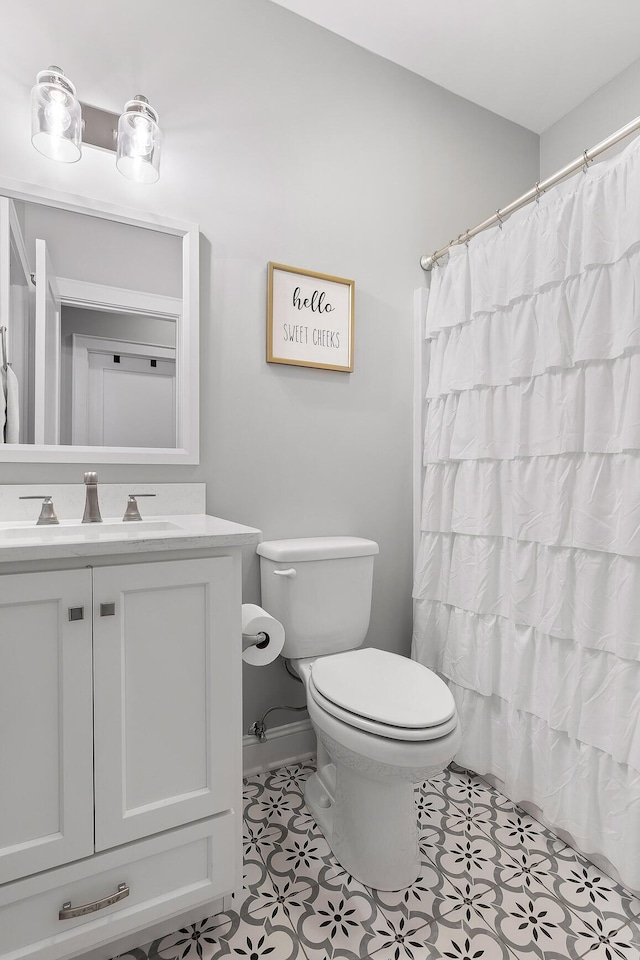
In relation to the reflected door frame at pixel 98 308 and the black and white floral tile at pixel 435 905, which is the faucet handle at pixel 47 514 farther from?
the black and white floral tile at pixel 435 905

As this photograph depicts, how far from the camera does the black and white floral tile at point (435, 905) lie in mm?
1109

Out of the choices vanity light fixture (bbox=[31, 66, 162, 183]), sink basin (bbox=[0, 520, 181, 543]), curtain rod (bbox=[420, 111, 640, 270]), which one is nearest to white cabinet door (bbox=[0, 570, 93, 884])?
sink basin (bbox=[0, 520, 181, 543])

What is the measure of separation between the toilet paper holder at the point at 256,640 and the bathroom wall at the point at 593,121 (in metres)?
2.21

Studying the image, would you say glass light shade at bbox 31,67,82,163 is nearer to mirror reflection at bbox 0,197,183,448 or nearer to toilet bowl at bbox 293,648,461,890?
mirror reflection at bbox 0,197,183,448

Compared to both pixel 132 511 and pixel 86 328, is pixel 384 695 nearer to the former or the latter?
pixel 132 511

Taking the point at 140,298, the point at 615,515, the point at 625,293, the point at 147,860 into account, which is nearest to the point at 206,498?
the point at 140,298

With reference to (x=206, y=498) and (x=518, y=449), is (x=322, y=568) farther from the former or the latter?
(x=518, y=449)

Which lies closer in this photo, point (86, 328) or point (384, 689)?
point (384, 689)

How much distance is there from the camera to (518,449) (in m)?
1.54

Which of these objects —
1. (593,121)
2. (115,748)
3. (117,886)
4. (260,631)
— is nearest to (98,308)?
(260,631)

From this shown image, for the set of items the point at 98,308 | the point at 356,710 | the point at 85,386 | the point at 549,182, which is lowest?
the point at 356,710

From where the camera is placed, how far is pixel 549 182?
1462 mm

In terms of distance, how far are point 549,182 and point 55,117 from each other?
1.39 m

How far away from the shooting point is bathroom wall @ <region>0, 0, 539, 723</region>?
4.84 ft
